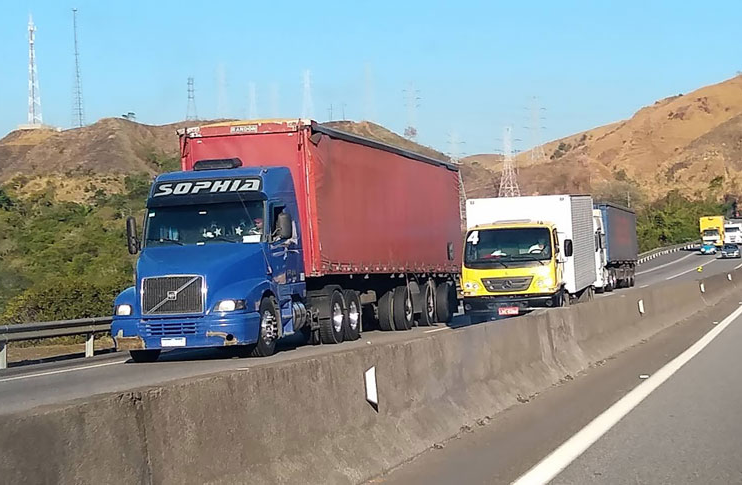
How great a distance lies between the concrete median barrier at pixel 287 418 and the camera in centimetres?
470

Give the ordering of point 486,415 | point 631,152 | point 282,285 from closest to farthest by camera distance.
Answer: point 486,415
point 282,285
point 631,152

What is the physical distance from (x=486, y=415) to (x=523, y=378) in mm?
1992

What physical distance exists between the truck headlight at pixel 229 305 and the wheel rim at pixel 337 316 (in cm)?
438

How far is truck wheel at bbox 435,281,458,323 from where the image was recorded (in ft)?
92.4

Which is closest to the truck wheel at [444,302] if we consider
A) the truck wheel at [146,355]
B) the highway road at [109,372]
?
the highway road at [109,372]

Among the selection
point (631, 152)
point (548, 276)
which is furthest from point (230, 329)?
point (631, 152)

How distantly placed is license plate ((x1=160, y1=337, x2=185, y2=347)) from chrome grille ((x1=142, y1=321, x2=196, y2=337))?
6 cm

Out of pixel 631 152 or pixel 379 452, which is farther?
pixel 631 152

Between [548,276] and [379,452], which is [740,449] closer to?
[379,452]

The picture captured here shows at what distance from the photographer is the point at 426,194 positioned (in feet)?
90.8

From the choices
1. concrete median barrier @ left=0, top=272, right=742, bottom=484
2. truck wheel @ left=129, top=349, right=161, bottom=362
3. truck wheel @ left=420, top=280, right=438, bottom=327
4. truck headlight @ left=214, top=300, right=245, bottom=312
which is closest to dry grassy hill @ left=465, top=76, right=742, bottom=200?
truck wheel @ left=420, top=280, right=438, bottom=327

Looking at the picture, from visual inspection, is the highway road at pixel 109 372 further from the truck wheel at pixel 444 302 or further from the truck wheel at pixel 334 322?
the truck wheel at pixel 444 302

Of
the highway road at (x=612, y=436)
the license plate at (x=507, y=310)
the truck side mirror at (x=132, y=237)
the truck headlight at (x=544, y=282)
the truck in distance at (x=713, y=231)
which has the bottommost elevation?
the highway road at (x=612, y=436)

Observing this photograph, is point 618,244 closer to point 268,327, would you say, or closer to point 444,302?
point 444,302
